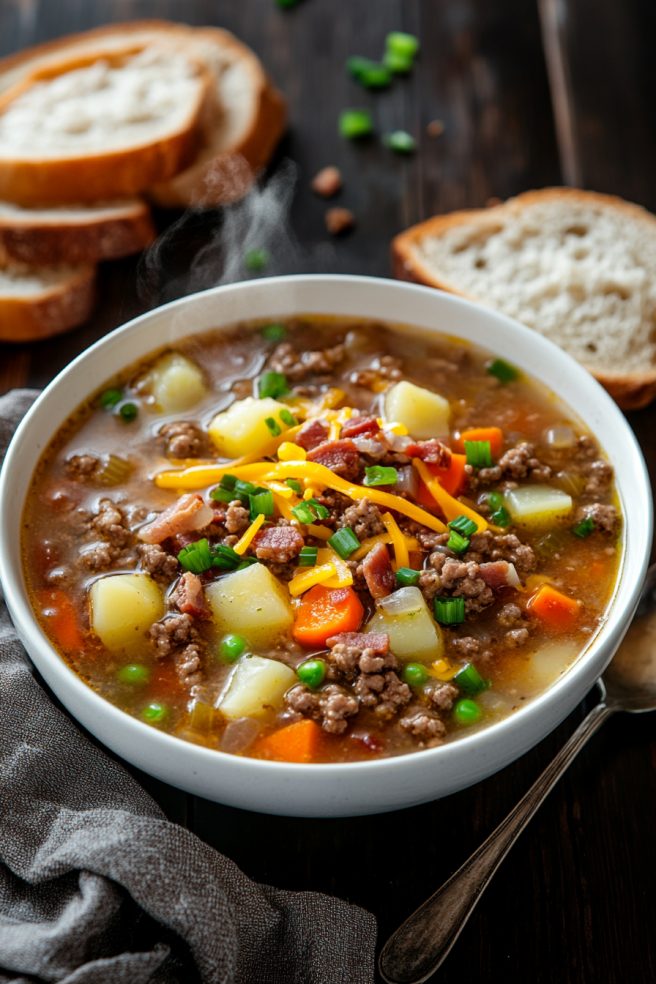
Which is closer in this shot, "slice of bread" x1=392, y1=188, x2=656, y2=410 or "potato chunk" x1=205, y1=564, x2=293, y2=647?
"potato chunk" x1=205, y1=564, x2=293, y2=647

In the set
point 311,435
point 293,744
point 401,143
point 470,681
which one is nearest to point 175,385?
point 311,435

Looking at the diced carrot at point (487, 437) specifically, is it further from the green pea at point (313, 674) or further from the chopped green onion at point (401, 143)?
the chopped green onion at point (401, 143)

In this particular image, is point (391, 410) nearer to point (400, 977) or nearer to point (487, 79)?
point (400, 977)

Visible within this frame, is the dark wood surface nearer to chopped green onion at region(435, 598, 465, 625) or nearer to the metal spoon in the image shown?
the metal spoon

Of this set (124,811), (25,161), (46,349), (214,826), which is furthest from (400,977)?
(25,161)

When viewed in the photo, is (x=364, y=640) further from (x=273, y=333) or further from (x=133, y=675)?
(x=273, y=333)

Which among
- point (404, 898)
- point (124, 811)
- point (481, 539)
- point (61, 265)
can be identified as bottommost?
point (404, 898)

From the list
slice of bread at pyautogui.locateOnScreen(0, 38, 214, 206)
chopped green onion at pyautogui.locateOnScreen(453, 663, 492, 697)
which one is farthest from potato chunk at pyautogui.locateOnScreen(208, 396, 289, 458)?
slice of bread at pyautogui.locateOnScreen(0, 38, 214, 206)
